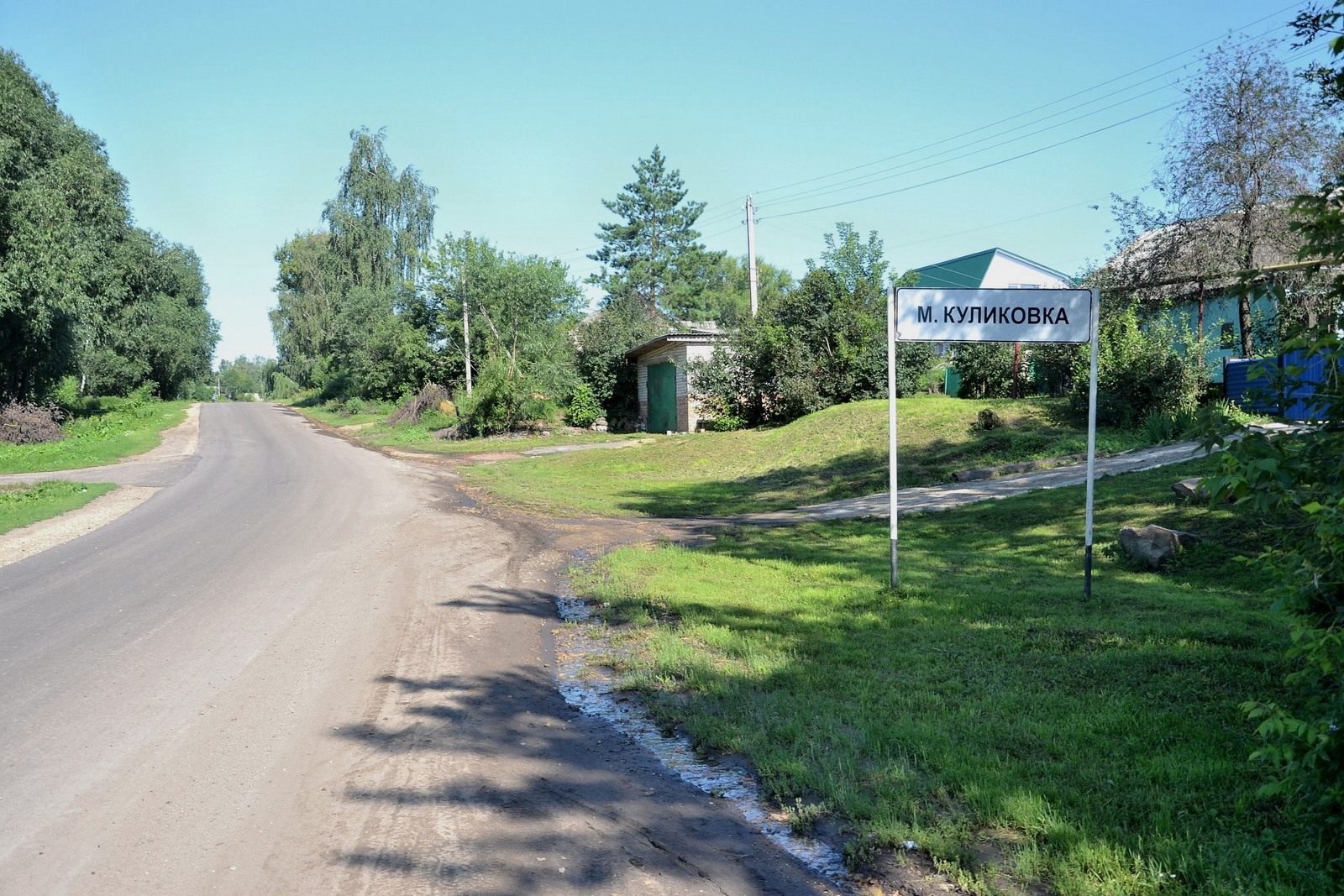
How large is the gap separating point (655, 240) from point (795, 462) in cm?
4969

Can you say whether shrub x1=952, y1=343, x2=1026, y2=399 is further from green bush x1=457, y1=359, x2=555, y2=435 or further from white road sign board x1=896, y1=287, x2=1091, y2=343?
white road sign board x1=896, y1=287, x2=1091, y2=343

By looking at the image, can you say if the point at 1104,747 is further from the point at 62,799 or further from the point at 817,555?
the point at 817,555

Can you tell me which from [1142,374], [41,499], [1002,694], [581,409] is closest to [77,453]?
[41,499]

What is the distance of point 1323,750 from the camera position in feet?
10.6

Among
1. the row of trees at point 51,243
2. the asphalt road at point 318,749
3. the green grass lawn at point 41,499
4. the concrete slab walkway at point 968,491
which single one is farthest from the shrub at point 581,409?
the asphalt road at point 318,749

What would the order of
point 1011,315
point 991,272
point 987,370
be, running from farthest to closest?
point 991,272 → point 987,370 → point 1011,315

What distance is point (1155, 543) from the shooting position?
29.6ft

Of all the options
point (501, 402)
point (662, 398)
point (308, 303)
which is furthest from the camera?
point (308, 303)

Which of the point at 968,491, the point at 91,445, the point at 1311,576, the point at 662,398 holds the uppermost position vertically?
the point at 662,398

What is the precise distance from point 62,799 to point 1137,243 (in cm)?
2294

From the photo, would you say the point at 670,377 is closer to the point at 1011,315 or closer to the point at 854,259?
the point at 854,259

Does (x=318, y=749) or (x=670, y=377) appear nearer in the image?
(x=318, y=749)

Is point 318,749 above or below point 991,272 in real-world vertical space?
below

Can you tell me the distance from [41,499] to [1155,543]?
18.4 m
